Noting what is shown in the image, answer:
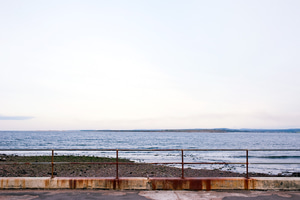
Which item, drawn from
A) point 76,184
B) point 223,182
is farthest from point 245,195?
point 76,184

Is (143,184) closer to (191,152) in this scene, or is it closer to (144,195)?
(144,195)

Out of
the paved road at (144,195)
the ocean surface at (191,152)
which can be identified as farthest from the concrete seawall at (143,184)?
the ocean surface at (191,152)

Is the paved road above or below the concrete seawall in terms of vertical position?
below

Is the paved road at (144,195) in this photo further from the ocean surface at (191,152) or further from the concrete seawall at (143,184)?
the ocean surface at (191,152)

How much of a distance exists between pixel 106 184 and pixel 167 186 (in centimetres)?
178

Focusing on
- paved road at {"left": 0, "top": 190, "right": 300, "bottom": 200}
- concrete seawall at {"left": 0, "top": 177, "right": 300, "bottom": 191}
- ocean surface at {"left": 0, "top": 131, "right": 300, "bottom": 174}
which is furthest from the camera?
ocean surface at {"left": 0, "top": 131, "right": 300, "bottom": 174}

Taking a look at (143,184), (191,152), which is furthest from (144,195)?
(191,152)

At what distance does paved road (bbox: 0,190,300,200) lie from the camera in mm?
6707

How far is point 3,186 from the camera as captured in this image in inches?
300

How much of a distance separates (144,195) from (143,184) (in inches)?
26.5

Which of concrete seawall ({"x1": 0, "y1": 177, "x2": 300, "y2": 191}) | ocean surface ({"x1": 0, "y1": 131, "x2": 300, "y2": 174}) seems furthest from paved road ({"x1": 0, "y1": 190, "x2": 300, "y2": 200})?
ocean surface ({"x1": 0, "y1": 131, "x2": 300, "y2": 174})

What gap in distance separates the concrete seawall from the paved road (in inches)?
10.2

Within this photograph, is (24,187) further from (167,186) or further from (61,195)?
(167,186)

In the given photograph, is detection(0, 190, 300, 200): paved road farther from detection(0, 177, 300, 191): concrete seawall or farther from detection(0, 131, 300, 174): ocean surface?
detection(0, 131, 300, 174): ocean surface
